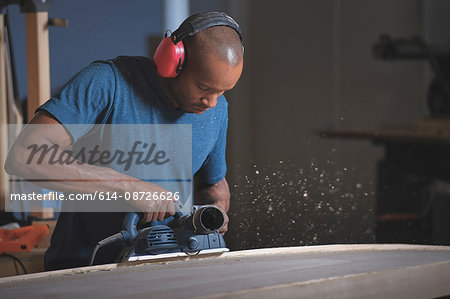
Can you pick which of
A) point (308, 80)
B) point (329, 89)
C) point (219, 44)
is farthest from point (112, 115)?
point (329, 89)

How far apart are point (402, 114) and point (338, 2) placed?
85 centimetres

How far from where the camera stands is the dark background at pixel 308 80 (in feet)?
5.65

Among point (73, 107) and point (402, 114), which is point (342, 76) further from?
point (73, 107)

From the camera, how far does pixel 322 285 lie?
2.80 ft

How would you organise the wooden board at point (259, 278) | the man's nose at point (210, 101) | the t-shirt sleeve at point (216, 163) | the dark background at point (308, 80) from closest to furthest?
the wooden board at point (259, 278), the man's nose at point (210, 101), the t-shirt sleeve at point (216, 163), the dark background at point (308, 80)

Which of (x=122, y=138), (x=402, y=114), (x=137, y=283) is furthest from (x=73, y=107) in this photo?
(x=402, y=114)

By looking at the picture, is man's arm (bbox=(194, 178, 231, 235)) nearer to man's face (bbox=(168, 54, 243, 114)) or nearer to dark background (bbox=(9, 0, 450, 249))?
dark background (bbox=(9, 0, 450, 249))

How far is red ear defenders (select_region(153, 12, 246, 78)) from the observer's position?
3.68 feet

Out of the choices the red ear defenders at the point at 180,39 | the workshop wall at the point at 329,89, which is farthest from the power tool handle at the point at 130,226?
the workshop wall at the point at 329,89

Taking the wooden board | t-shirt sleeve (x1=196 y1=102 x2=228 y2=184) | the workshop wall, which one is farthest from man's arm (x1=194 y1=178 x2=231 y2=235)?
the workshop wall

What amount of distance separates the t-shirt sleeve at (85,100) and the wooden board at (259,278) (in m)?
0.30

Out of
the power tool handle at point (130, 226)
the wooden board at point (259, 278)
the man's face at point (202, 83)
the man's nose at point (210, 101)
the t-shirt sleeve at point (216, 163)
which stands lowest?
the wooden board at point (259, 278)

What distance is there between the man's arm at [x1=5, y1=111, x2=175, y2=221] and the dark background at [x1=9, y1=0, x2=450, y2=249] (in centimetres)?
40

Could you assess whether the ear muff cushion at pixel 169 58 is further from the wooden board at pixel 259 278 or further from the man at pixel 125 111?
the wooden board at pixel 259 278
